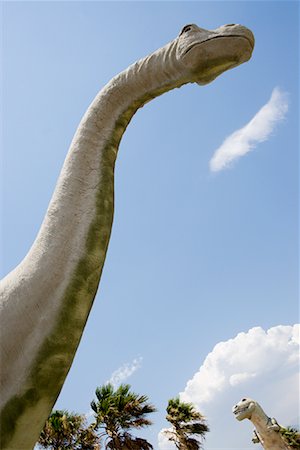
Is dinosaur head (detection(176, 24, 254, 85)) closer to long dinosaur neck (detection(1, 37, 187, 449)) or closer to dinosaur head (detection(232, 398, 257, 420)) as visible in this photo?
long dinosaur neck (detection(1, 37, 187, 449))

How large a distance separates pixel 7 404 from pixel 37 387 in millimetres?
128

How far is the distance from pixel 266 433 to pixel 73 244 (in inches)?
385

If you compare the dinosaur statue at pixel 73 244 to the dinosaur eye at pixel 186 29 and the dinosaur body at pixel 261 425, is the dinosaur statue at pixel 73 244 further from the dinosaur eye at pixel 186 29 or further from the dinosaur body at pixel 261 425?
the dinosaur body at pixel 261 425

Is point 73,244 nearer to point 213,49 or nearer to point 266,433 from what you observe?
point 213,49

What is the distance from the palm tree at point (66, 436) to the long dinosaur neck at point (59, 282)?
36.6 feet

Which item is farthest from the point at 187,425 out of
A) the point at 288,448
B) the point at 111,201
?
the point at 111,201

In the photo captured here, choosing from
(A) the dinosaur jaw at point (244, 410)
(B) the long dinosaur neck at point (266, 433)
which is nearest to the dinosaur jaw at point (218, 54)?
(B) the long dinosaur neck at point (266, 433)

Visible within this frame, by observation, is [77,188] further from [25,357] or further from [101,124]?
[25,357]

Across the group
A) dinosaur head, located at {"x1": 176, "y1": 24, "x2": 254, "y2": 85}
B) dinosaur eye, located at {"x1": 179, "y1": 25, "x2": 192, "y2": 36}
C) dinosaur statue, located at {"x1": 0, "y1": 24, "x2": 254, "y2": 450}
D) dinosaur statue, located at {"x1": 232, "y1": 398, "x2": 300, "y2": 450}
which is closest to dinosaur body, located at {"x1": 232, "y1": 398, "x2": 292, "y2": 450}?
dinosaur statue, located at {"x1": 232, "y1": 398, "x2": 300, "y2": 450}

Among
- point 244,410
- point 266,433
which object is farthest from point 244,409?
point 266,433

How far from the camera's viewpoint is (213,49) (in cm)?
239

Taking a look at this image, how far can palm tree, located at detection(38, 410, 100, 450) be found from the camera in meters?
11.5

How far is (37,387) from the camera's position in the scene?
5.42 ft

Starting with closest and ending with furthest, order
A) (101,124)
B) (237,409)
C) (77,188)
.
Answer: (77,188) < (101,124) < (237,409)
